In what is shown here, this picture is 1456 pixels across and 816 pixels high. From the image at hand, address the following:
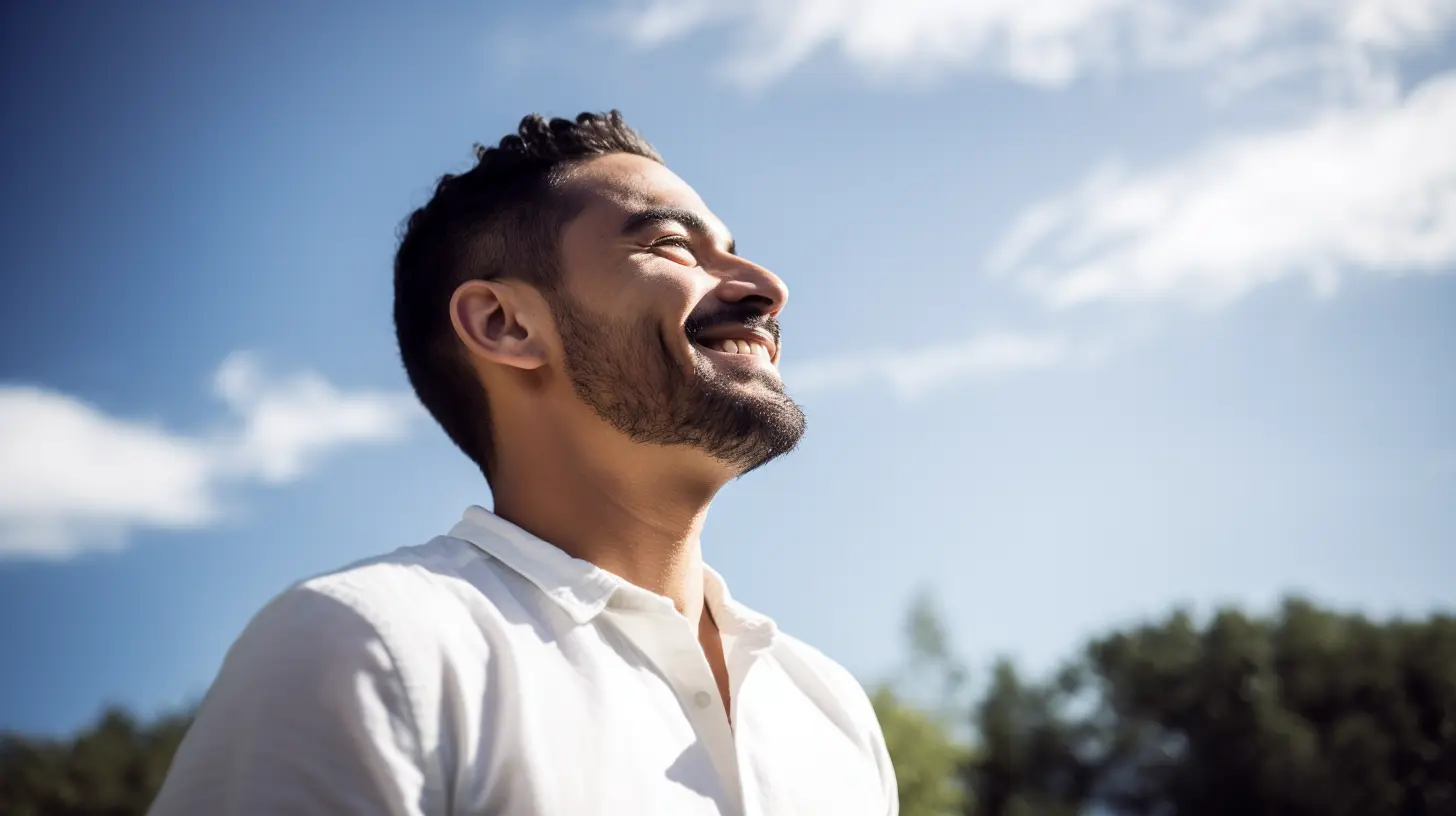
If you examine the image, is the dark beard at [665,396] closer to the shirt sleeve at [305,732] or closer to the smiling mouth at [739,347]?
the smiling mouth at [739,347]

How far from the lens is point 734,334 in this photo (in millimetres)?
2586

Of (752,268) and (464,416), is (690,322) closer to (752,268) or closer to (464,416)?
(752,268)

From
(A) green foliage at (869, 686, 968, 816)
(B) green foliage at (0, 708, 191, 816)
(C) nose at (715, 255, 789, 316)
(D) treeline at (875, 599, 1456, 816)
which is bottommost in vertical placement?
(B) green foliage at (0, 708, 191, 816)

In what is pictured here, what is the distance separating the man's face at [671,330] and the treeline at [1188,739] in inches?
893

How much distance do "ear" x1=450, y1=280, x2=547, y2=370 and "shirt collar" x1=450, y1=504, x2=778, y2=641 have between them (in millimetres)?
386

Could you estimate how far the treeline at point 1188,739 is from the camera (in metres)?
24.5

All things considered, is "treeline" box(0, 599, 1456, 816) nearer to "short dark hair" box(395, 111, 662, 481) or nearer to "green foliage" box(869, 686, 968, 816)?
"green foliage" box(869, 686, 968, 816)

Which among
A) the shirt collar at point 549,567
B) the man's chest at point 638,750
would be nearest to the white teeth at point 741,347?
the shirt collar at point 549,567

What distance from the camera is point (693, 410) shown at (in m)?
2.48

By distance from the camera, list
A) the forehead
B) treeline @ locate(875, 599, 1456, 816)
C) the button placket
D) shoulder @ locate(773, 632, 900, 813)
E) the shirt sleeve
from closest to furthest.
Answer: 1. the shirt sleeve
2. the button placket
3. shoulder @ locate(773, 632, 900, 813)
4. the forehead
5. treeline @ locate(875, 599, 1456, 816)

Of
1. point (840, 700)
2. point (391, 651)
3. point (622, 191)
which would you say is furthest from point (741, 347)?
point (391, 651)

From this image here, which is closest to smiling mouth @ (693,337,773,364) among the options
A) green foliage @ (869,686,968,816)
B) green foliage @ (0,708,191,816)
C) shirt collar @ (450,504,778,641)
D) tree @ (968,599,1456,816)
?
shirt collar @ (450,504,778,641)

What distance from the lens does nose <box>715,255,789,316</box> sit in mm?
2635

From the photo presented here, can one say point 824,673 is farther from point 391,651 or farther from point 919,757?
point 919,757
